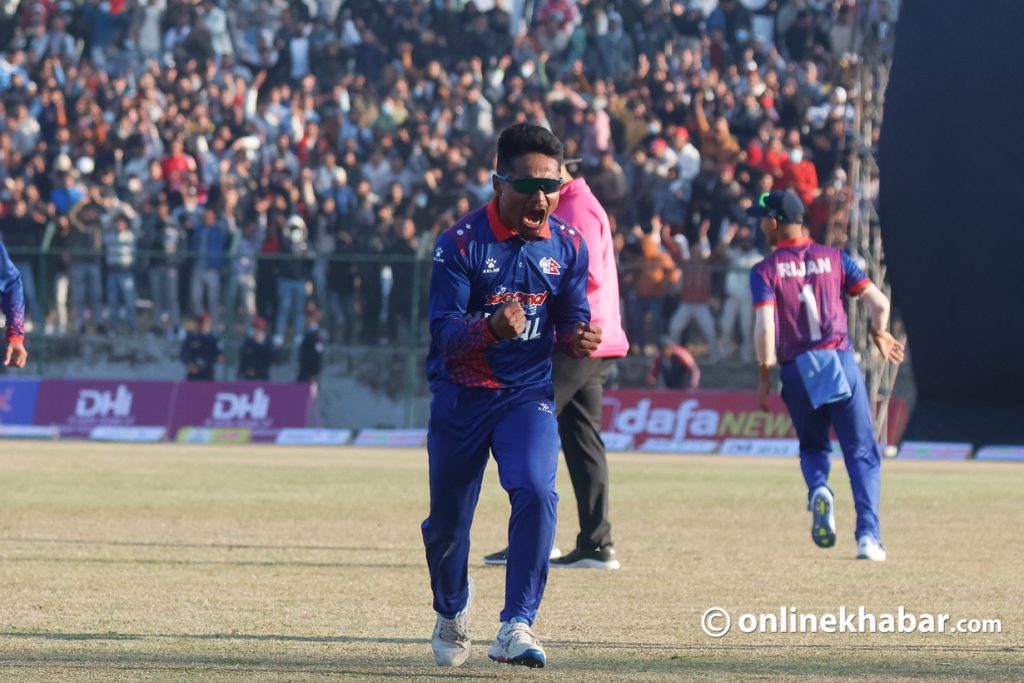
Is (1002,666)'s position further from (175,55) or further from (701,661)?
(175,55)

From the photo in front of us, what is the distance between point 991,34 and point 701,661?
2726 mm

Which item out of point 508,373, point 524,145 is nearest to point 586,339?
point 508,373

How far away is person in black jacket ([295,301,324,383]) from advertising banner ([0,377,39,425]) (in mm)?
3961

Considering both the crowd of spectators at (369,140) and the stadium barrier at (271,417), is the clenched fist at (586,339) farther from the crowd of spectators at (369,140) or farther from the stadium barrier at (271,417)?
the stadium barrier at (271,417)

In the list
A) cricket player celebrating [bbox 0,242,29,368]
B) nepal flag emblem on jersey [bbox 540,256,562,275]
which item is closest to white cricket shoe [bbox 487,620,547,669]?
nepal flag emblem on jersey [bbox 540,256,562,275]

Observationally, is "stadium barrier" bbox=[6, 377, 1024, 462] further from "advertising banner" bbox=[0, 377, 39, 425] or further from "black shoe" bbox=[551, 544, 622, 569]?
"black shoe" bbox=[551, 544, 622, 569]

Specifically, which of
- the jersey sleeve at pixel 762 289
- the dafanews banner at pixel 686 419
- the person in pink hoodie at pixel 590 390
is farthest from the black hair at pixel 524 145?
the dafanews banner at pixel 686 419

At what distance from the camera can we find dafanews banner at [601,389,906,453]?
82.6 feet

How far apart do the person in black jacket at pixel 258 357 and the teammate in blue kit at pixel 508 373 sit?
1870 cm

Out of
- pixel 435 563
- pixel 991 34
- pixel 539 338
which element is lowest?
pixel 435 563

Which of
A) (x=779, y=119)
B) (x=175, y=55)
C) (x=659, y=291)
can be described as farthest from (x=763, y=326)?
(x=175, y=55)

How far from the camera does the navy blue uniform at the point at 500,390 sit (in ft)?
22.8

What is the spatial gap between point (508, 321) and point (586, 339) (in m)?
0.47

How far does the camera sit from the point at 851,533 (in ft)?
43.9
